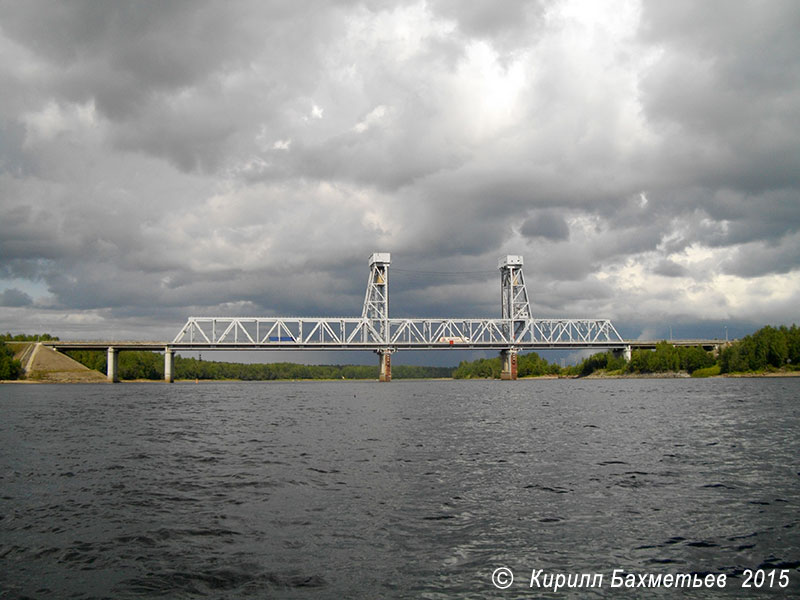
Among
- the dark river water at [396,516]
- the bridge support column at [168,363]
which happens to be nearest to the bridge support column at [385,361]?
the bridge support column at [168,363]

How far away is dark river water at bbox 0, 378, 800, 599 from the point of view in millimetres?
11773

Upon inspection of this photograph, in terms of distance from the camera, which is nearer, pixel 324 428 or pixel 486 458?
pixel 486 458

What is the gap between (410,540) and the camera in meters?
14.2

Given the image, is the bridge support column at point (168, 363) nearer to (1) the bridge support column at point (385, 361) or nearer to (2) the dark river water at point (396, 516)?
(1) the bridge support column at point (385, 361)

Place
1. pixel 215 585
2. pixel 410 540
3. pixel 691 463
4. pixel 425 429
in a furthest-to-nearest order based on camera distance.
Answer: pixel 425 429, pixel 691 463, pixel 410 540, pixel 215 585

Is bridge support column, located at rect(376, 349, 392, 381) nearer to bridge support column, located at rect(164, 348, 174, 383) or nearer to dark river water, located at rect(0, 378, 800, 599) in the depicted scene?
bridge support column, located at rect(164, 348, 174, 383)

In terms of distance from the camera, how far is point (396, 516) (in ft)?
53.9

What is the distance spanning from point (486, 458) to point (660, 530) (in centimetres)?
1250

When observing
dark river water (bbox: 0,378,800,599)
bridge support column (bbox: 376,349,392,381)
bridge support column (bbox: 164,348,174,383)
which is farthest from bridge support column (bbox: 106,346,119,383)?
dark river water (bbox: 0,378,800,599)

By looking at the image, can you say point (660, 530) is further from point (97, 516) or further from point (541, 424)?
point (541, 424)

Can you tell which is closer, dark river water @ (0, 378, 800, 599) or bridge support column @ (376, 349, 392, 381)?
dark river water @ (0, 378, 800, 599)

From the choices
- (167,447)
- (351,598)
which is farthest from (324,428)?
(351,598)

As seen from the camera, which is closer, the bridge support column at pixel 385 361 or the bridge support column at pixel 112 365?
the bridge support column at pixel 112 365

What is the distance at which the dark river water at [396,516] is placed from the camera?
1177cm
